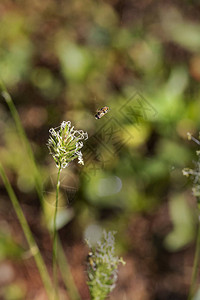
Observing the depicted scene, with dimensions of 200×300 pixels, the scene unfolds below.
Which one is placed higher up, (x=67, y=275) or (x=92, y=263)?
(x=92, y=263)

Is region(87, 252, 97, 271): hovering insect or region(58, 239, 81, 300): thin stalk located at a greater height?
region(87, 252, 97, 271): hovering insect

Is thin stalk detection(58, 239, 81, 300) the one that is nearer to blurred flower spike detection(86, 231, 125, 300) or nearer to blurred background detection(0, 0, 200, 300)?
blurred background detection(0, 0, 200, 300)

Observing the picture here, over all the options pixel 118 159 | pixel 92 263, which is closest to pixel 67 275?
pixel 118 159

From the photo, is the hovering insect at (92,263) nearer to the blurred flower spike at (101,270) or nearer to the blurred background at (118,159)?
the blurred flower spike at (101,270)

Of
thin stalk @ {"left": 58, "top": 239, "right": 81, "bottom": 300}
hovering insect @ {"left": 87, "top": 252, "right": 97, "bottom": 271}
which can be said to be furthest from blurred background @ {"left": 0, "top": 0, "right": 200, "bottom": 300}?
hovering insect @ {"left": 87, "top": 252, "right": 97, "bottom": 271}

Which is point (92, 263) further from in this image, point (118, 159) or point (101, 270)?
point (118, 159)

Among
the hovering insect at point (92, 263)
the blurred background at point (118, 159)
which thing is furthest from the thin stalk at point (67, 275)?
the hovering insect at point (92, 263)

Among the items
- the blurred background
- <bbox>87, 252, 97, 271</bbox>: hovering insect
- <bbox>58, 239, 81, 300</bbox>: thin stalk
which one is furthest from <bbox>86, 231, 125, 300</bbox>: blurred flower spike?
<bbox>58, 239, 81, 300</bbox>: thin stalk

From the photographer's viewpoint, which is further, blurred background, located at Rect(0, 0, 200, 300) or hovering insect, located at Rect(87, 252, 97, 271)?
blurred background, located at Rect(0, 0, 200, 300)
